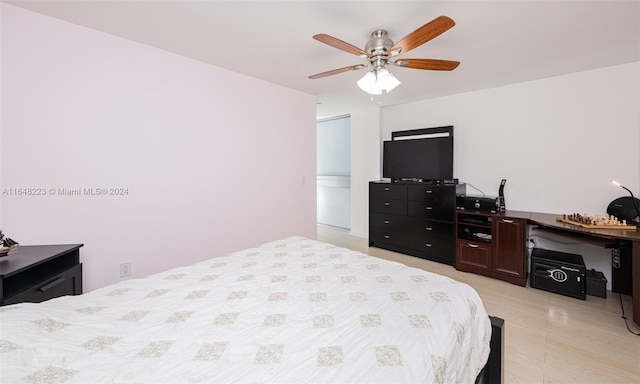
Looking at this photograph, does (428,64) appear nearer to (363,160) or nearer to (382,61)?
(382,61)

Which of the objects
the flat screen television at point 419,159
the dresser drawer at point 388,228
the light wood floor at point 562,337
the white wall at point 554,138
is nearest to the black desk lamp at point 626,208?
the white wall at point 554,138

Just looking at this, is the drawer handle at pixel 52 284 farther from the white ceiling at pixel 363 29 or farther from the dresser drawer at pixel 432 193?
the dresser drawer at pixel 432 193

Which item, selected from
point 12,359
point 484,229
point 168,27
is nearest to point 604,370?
point 484,229

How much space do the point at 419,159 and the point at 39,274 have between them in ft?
14.1

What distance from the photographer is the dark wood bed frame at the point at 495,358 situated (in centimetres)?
150

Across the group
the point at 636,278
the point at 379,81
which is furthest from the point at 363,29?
the point at 636,278

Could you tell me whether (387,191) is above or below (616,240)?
above

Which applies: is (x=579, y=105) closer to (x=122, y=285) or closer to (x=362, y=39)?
(x=362, y=39)

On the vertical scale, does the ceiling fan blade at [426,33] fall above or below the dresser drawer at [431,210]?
above

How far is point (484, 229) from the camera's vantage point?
3.54 m

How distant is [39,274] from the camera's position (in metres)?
1.75

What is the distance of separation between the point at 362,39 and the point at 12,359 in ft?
8.73

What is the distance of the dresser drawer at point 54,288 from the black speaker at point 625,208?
4973 mm

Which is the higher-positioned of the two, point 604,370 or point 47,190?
point 47,190
